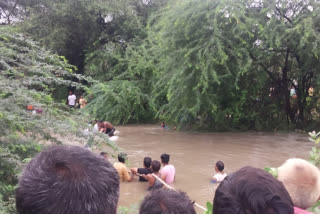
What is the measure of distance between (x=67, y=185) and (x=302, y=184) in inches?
57.9

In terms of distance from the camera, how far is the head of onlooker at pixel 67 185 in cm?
123

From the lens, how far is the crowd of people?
4.06 feet

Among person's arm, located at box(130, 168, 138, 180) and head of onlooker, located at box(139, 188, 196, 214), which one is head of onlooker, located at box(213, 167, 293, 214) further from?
person's arm, located at box(130, 168, 138, 180)

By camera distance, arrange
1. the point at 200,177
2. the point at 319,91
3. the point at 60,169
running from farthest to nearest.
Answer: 1. the point at 319,91
2. the point at 200,177
3. the point at 60,169

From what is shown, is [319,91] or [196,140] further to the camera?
[319,91]

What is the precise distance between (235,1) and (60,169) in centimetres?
1143

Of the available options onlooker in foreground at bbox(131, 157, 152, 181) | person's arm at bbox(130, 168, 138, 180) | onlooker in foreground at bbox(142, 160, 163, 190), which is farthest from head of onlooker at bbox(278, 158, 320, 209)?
person's arm at bbox(130, 168, 138, 180)

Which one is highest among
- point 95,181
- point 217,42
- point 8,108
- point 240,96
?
point 217,42

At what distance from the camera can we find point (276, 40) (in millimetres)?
11148

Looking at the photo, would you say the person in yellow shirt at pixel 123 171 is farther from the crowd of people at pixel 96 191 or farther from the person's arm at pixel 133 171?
the crowd of people at pixel 96 191

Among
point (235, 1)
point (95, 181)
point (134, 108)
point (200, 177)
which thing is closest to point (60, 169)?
point (95, 181)

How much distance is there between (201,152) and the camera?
1045cm

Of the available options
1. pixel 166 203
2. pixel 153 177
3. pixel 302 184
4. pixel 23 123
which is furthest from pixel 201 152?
pixel 166 203

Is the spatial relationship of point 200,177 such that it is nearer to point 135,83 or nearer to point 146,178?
point 146,178
